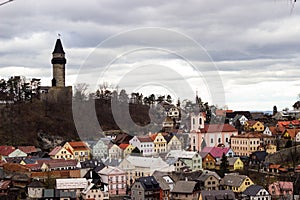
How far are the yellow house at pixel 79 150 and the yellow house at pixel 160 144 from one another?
11.4ft

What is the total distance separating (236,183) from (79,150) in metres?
8.85

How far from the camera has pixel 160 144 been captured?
23.4m

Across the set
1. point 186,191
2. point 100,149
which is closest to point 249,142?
point 100,149

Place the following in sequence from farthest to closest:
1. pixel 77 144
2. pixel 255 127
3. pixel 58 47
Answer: pixel 58 47
pixel 255 127
pixel 77 144

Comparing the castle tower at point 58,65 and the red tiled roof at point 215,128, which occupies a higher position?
the castle tower at point 58,65

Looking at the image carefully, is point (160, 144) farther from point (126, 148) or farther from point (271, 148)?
point (271, 148)

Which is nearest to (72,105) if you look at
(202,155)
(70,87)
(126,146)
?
(70,87)

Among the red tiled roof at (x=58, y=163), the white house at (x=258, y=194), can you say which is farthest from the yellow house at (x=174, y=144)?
the white house at (x=258, y=194)

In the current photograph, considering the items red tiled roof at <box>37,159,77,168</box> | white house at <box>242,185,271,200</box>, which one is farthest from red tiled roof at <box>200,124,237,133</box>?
white house at <box>242,185,271,200</box>

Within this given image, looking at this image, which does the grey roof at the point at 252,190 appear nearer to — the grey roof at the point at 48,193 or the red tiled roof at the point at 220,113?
the grey roof at the point at 48,193

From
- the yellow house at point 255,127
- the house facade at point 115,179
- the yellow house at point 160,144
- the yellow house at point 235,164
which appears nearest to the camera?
the house facade at point 115,179

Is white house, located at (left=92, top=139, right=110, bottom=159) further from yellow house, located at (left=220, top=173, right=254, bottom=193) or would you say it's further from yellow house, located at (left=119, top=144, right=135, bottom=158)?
yellow house, located at (left=220, top=173, right=254, bottom=193)

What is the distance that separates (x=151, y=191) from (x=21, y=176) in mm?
4665

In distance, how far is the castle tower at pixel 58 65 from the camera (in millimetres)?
29438
